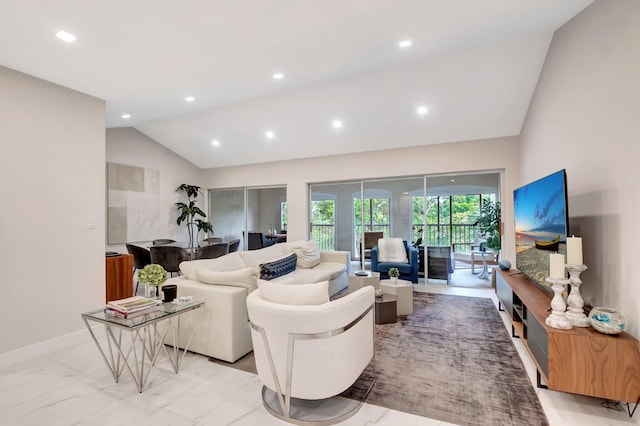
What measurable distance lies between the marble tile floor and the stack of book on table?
23.3 inches

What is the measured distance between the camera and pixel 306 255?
4898mm

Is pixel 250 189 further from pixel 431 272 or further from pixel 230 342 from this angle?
pixel 230 342

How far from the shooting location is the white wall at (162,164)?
18.5 ft

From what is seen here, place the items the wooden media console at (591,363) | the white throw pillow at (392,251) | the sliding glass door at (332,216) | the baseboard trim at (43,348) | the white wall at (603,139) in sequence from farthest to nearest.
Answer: the sliding glass door at (332,216) < the white throw pillow at (392,251) < the baseboard trim at (43,348) < the white wall at (603,139) < the wooden media console at (591,363)

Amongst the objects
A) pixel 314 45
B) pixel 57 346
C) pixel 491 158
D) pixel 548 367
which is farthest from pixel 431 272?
pixel 57 346

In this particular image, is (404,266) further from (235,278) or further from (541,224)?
(235,278)

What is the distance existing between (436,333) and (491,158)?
332cm

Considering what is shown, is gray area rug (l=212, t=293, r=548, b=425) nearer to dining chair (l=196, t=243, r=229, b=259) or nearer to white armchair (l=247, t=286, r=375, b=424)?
white armchair (l=247, t=286, r=375, b=424)

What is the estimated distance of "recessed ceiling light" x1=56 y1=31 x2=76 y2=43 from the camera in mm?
2309

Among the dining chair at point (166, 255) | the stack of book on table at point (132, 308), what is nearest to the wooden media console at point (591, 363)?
the stack of book on table at point (132, 308)

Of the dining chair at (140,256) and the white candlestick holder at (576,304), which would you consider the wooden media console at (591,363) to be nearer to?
the white candlestick holder at (576,304)

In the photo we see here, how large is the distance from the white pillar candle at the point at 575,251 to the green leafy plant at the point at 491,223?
3280 millimetres

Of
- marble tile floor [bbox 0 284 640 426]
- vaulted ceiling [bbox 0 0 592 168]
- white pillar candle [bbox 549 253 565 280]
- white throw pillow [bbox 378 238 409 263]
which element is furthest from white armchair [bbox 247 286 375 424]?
white throw pillow [bbox 378 238 409 263]

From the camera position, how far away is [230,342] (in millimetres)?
2578
